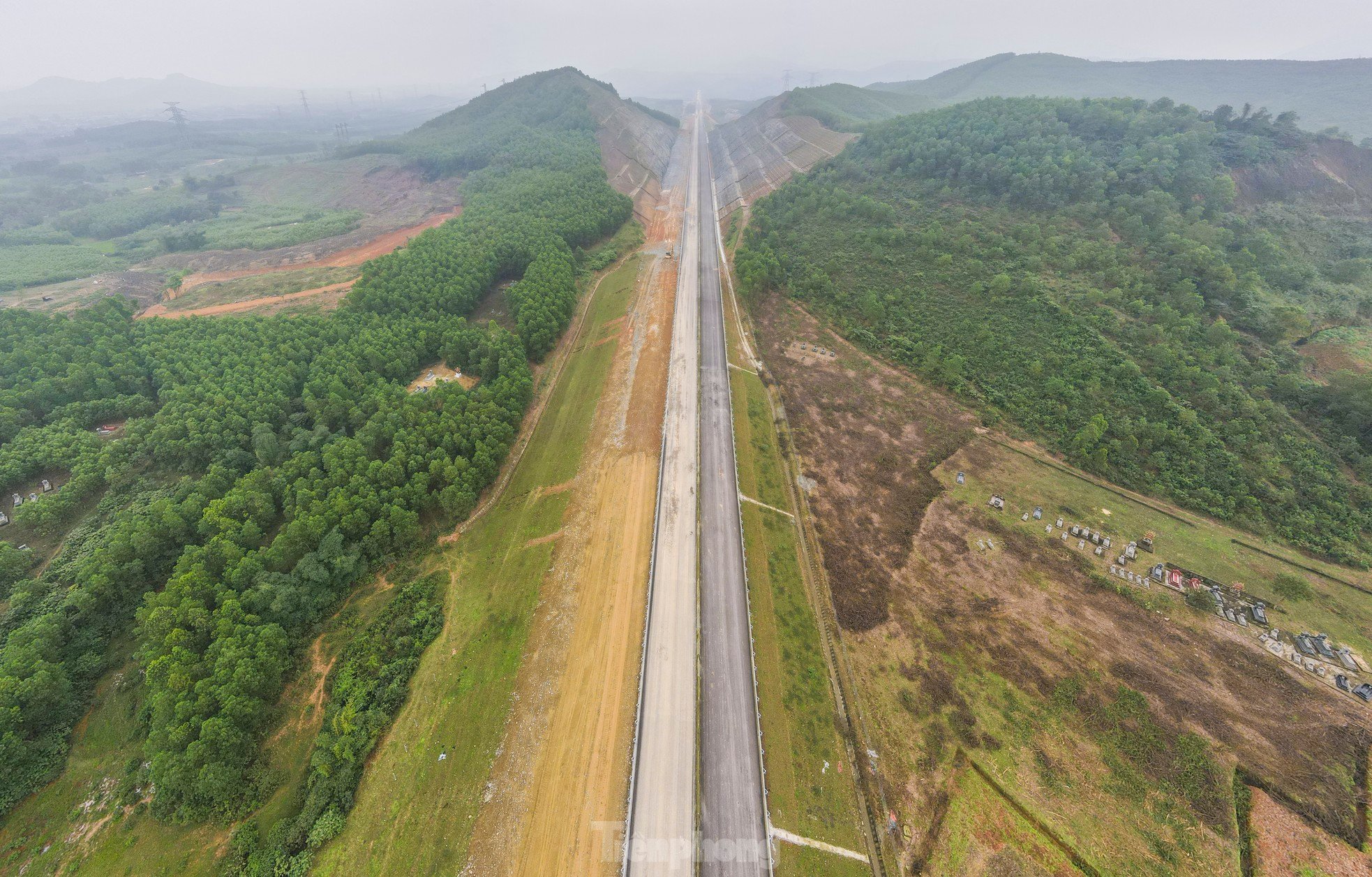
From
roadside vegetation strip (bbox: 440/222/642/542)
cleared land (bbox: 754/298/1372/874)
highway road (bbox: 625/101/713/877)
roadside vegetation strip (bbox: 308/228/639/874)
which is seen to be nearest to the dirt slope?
roadside vegetation strip (bbox: 440/222/642/542)

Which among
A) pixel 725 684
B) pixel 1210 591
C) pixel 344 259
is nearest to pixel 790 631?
pixel 725 684

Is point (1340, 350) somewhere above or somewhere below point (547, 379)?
above

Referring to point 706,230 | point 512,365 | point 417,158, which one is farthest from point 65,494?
point 417,158

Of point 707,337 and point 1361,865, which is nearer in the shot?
point 1361,865

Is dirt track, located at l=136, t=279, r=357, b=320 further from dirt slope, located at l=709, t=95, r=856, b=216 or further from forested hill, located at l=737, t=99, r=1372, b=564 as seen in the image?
dirt slope, located at l=709, t=95, r=856, b=216

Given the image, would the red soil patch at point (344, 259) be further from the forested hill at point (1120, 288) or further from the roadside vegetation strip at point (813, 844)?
the roadside vegetation strip at point (813, 844)

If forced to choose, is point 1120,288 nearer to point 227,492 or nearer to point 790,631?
point 790,631

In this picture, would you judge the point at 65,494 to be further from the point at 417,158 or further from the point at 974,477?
the point at 417,158
